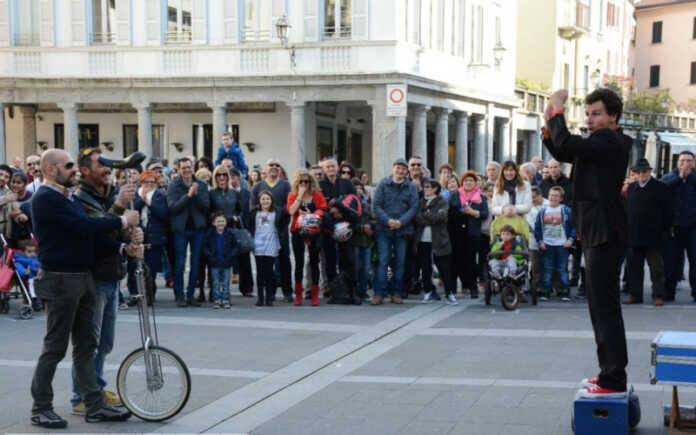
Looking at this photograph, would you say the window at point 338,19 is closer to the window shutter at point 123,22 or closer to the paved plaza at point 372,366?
the window shutter at point 123,22

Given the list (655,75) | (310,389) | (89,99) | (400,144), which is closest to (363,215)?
(310,389)

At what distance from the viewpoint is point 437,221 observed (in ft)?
42.1

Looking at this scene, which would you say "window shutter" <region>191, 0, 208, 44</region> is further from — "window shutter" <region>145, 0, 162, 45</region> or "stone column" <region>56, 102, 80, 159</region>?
"stone column" <region>56, 102, 80, 159</region>

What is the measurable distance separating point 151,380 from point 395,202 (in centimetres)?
668

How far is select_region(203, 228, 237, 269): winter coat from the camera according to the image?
12.7m

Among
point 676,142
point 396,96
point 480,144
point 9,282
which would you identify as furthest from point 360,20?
point 9,282

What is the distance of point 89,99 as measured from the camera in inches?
1189

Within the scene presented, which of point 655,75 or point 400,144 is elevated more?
point 655,75

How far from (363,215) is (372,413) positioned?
6.29 metres

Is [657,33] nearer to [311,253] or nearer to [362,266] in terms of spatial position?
[362,266]

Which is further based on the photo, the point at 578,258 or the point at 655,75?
the point at 655,75

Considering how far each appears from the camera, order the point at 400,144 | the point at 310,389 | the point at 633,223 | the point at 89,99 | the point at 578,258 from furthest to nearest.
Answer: the point at 89,99 → the point at 400,144 → the point at 578,258 → the point at 633,223 → the point at 310,389

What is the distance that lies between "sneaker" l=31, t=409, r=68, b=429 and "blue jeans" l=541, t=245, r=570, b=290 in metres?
8.54

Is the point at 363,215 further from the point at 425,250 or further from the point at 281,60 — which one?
the point at 281,60
